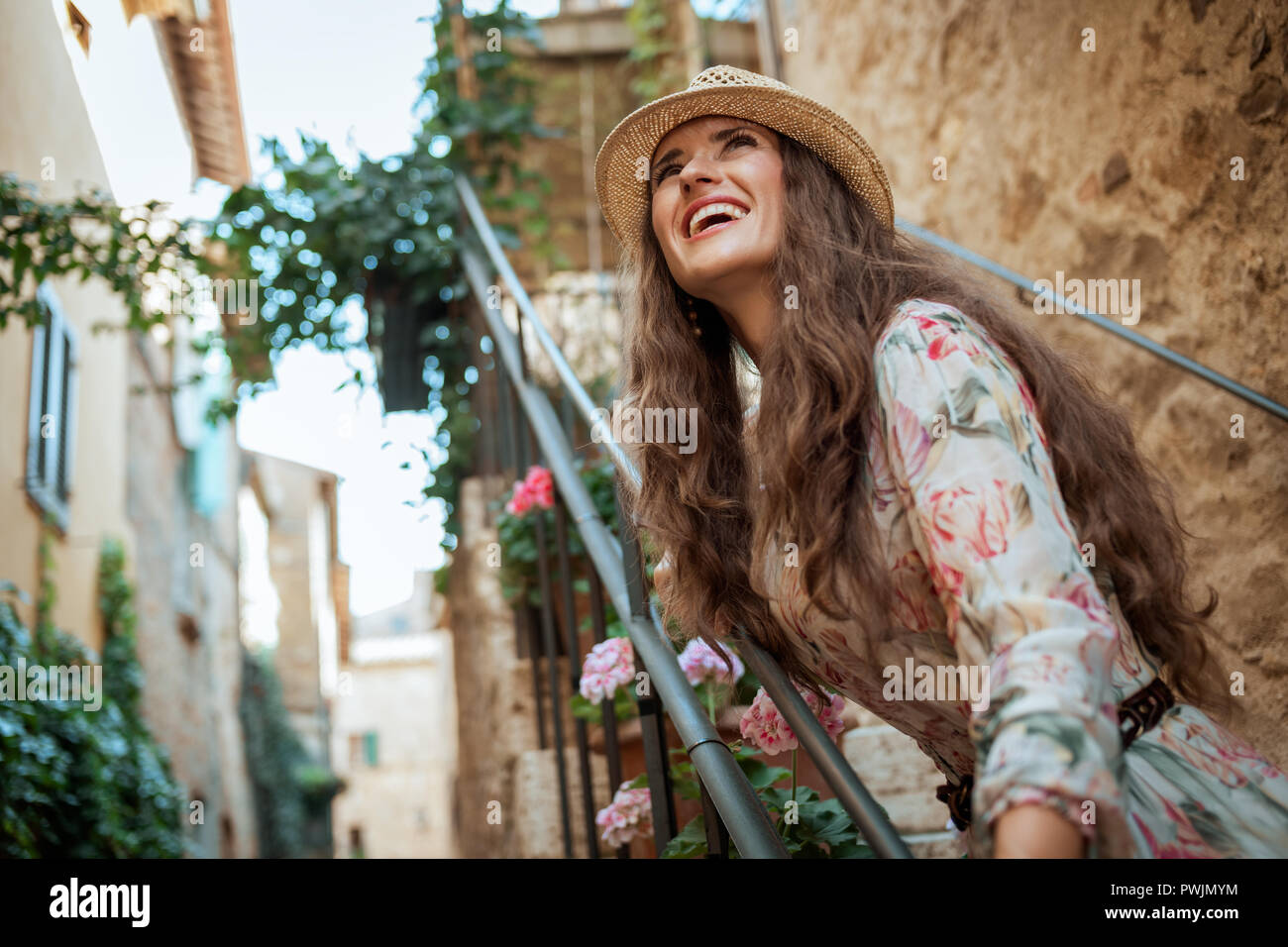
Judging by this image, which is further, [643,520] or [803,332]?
[643,520]

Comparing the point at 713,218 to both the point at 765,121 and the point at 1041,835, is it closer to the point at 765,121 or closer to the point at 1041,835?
the point at 765,121

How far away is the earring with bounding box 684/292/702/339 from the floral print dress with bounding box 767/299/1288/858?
1.62 feet

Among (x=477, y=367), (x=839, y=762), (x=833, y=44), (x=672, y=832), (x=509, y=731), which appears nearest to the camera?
(x=839, y=762)

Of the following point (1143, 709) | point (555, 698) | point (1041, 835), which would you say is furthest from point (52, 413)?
point (1041, 835)

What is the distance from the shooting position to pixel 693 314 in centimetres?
169

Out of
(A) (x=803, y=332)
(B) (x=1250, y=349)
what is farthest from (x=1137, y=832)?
(B) (x=1250, y=349)

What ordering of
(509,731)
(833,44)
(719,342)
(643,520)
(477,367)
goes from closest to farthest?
(643,520) < (719,342) < (509,731) < (477,367) < (833,44)

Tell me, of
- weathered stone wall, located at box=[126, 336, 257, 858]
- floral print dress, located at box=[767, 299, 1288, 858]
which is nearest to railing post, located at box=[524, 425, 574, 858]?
floral print dress, located at box=[767, 299, 1288, 858]

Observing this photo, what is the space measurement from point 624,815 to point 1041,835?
4.50 feet

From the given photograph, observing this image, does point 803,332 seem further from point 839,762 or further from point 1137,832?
point 1137,832

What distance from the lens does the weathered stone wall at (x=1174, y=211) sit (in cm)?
214

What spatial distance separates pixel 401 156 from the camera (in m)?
4.84

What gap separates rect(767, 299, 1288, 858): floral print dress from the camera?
0.89 m
